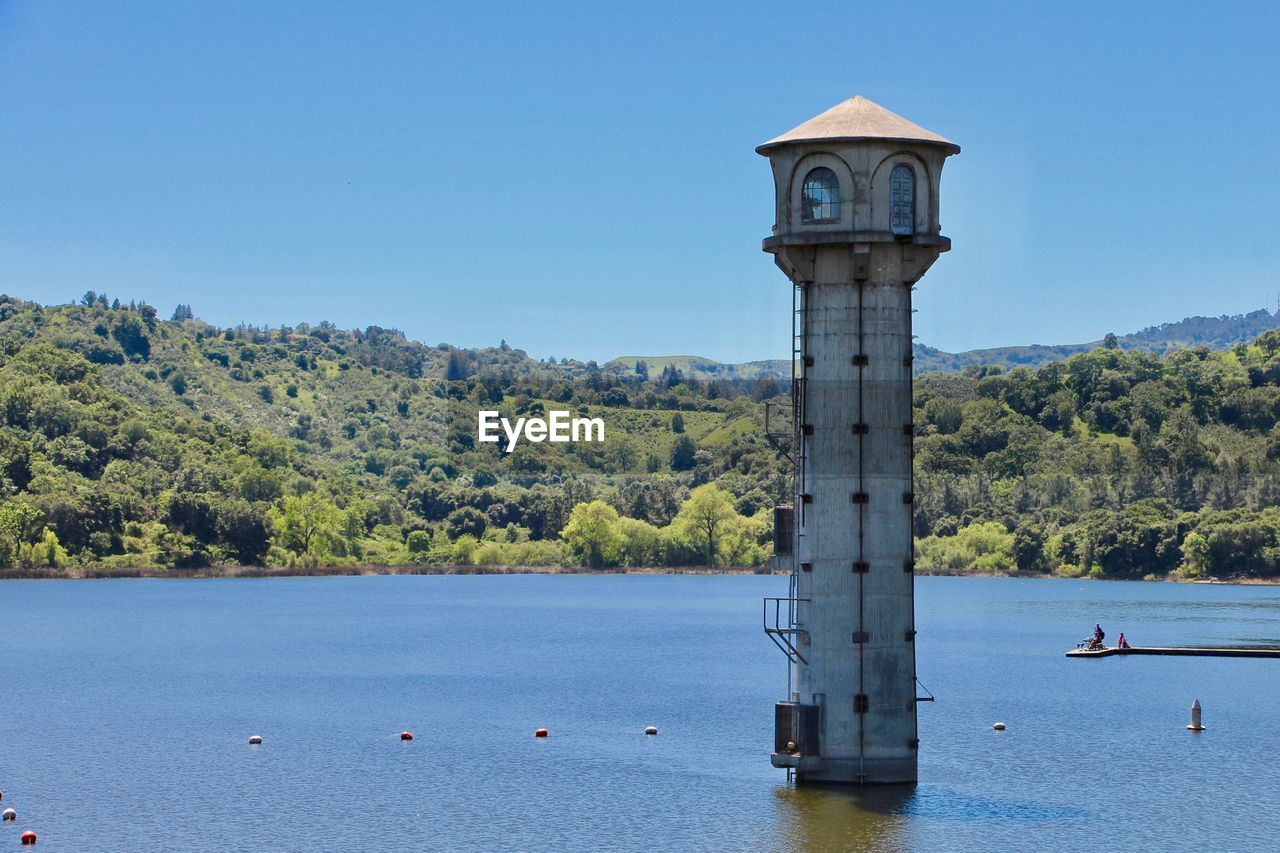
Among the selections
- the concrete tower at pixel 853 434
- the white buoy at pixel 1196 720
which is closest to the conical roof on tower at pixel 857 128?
the concrete tower at pixel 853 434

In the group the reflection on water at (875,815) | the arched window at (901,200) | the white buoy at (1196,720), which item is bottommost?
the reflection on water at (875,815)

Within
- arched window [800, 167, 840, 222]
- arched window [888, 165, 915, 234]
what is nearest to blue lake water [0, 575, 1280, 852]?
arched window [888, 165, 915, 234]

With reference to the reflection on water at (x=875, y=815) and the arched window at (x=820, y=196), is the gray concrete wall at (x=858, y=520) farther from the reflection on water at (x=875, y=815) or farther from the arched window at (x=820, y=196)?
the arched window at (x=820, y=196)

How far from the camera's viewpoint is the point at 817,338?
49.5 meters

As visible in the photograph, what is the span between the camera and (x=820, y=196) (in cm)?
4962

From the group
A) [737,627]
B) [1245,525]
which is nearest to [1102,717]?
[737,627]

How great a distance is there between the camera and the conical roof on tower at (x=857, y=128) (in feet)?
162

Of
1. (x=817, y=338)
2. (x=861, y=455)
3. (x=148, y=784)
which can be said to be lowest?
(x=148, y=784)

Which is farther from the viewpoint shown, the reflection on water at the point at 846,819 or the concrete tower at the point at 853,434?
the concrete tower at the point at 853,434

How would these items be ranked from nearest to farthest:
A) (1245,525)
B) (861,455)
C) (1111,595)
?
(861,455) < (1111,595) < (1245,525)

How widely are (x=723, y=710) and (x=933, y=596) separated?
4158 inches

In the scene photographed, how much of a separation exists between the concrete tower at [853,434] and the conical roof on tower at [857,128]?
0.07 metres

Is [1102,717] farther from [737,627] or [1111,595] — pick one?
[1111,595]

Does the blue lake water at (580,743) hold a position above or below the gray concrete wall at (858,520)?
below
